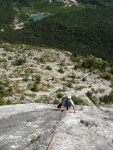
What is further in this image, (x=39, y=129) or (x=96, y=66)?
(x=96, y=66)

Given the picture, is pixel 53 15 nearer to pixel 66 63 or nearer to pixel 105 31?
pixel 105 31

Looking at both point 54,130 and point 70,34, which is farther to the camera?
point 70,34

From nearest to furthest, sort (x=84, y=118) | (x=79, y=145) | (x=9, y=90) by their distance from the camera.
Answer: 1. (x=79, y=145)
2. (x=84, y=118)
3. (x=9, y=90)

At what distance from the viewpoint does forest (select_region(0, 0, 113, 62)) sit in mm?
131125

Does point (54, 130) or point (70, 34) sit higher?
point (54, 130)

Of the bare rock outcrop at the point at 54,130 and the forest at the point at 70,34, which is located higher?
the bare rock outcrop at the point at 54,130

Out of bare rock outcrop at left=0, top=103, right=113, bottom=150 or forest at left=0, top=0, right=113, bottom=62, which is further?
forest at left=0, top=0, right=113, bottom=62

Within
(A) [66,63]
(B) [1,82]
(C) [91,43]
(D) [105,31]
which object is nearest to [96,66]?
(A) [66,63]

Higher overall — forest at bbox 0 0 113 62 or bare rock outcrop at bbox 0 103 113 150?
bare rock outcrop at bbox 0 103 113 150

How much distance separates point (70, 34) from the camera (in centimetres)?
15750

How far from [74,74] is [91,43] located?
103939mm

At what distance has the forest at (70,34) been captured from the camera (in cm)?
13112

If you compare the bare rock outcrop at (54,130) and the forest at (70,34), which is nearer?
the bare rock outcrop at (54,130)

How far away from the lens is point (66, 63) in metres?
46.8
